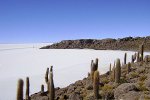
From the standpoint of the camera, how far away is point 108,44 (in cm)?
10012

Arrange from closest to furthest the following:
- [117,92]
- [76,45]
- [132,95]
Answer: [132,95], [117,92], [76,45]

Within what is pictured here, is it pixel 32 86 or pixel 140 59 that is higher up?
pixel 140 59

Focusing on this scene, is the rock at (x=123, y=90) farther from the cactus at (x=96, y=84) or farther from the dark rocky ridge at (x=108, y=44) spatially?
the dark rocky ridge at (x=108, y=44)

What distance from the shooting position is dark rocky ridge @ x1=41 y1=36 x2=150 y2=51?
91.6 m

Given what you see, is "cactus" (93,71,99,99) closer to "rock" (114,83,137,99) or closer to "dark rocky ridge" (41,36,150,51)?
"rock" (114,83,137,99)

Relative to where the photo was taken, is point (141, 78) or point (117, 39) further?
point (117, 39)

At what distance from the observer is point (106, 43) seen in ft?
335

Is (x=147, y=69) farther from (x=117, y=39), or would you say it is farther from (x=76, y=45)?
(x=76, y=45)

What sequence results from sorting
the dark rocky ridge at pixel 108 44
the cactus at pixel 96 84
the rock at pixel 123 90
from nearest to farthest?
the cactus at pixel 96 84 < the rock at pixel 123 90 < the dark rocky ridge at pixel 108 44

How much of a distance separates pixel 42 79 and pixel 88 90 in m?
15.6

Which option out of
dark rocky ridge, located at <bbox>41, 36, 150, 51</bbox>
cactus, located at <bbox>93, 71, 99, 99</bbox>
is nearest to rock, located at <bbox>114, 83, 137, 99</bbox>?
cactus, located at <bbox>93, 71, 99, 99</bbox>

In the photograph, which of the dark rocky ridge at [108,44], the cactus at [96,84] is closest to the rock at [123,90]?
the cactus at [96,84]

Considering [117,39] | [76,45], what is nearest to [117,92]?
[117,39]

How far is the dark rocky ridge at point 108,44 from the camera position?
9156 centimetres
